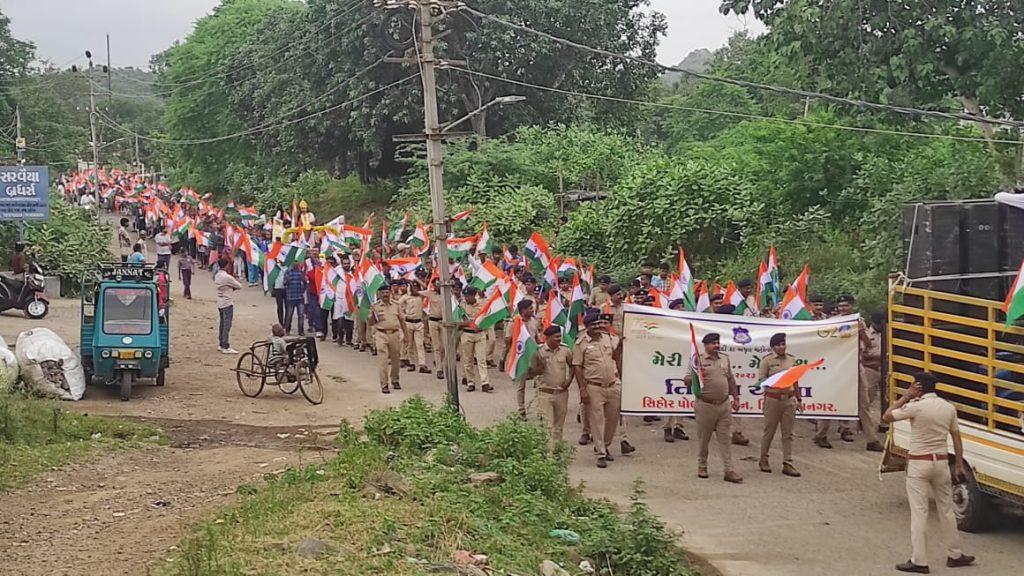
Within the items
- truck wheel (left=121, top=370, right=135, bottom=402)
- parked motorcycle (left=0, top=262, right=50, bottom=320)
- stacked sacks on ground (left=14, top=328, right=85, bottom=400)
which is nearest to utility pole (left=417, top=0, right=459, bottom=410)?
truck wheel (left=121, top=370, right=135, bottom=402)

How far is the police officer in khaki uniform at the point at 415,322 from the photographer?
19.1 m

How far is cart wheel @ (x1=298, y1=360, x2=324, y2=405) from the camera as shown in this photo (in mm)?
17031

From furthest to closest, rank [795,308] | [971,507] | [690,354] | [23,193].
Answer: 1. [23,193]
2. [795,308]
3. [690,354]
4. [971,507]

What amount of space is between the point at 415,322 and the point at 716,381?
8.01 m

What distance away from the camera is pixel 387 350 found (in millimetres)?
18078

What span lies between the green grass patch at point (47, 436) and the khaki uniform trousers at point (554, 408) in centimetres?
471

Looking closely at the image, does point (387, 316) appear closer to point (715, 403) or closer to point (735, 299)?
point (735, 299)

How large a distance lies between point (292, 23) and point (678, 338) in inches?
1389

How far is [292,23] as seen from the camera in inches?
1784

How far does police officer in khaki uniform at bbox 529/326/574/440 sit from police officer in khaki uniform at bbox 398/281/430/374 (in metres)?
5.78

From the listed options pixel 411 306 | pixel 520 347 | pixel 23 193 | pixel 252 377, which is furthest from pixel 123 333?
pixel 23 193

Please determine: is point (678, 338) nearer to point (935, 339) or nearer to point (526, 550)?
point (935, 339)

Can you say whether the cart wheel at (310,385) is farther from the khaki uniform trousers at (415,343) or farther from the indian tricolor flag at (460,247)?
the indian tricolor flag at (460,247)

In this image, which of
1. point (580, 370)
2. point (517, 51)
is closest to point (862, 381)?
point (580, 370)
